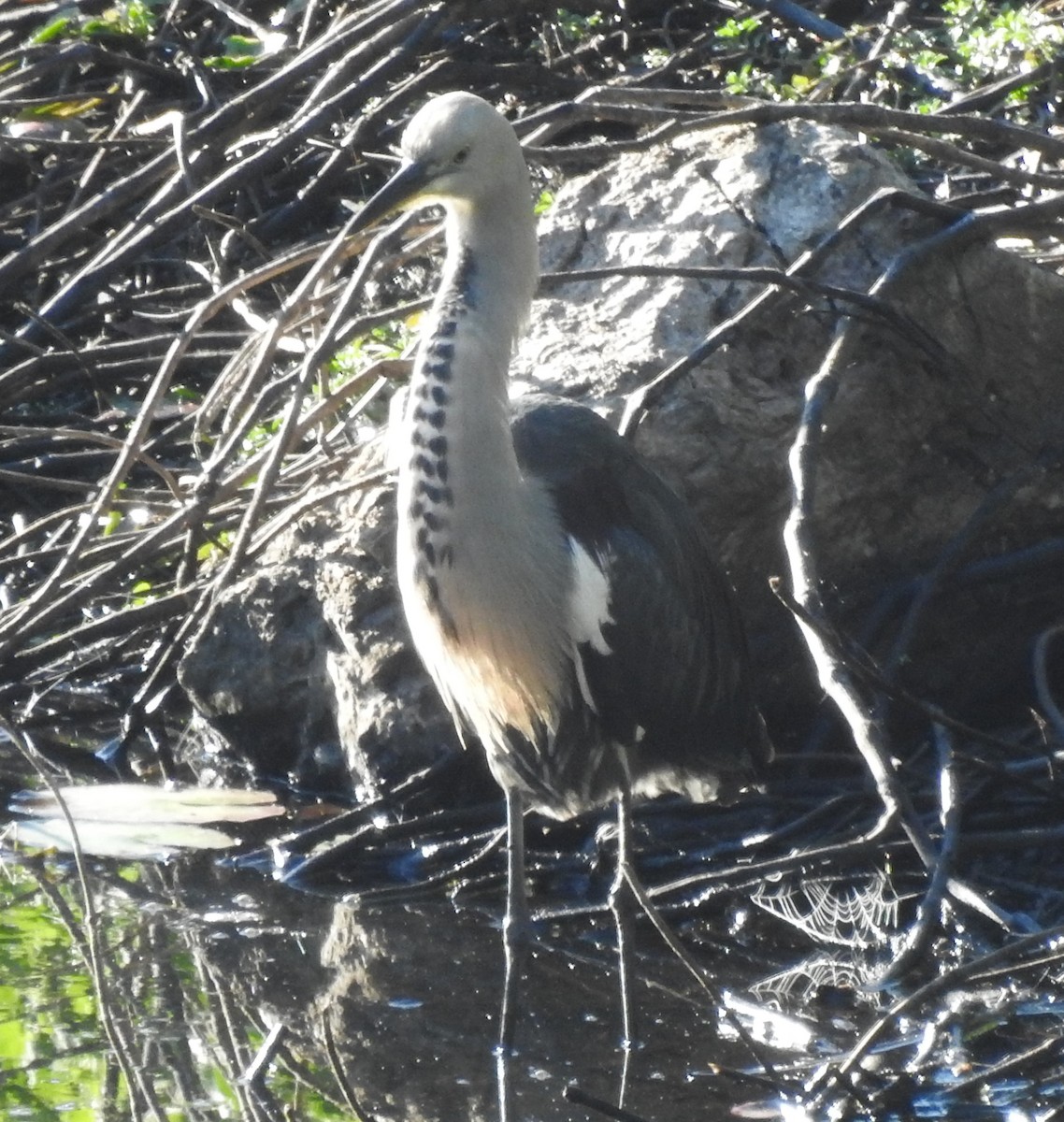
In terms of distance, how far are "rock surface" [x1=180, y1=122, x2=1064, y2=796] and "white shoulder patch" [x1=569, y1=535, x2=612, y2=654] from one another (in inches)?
27.3

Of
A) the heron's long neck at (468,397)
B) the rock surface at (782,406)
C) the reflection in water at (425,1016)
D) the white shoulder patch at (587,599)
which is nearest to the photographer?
the reflection in water at (425,1016)

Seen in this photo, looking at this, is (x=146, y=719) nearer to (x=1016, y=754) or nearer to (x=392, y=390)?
(x=392, y=390)

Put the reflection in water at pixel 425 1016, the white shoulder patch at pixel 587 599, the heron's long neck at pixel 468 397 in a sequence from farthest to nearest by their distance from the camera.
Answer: the white shoulder patch at pixel 587 599, the heron's long neck at pixel 468 397, the reflection in water at pixel 425 1016

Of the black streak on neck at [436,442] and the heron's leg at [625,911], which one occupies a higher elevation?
the black streak on neck at [436,442]

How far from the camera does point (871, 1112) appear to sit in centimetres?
310

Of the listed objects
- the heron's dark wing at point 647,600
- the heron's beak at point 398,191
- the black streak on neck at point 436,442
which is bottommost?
the heron's dark wing at point 647,600

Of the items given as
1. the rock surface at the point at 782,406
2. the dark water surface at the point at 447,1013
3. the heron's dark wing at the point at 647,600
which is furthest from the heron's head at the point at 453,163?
the dark water surface at the point at 447,1013

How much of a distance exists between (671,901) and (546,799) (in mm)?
359

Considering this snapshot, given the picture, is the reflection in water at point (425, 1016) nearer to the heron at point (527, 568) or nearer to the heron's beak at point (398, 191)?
the heron at point (527, 568)

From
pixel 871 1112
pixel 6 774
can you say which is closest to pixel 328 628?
pixel 6 774

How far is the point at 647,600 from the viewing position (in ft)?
12.7

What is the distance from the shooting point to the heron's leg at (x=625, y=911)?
365 centimetres

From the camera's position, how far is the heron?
138 inches

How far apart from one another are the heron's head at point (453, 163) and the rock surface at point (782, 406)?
0.96 meters
